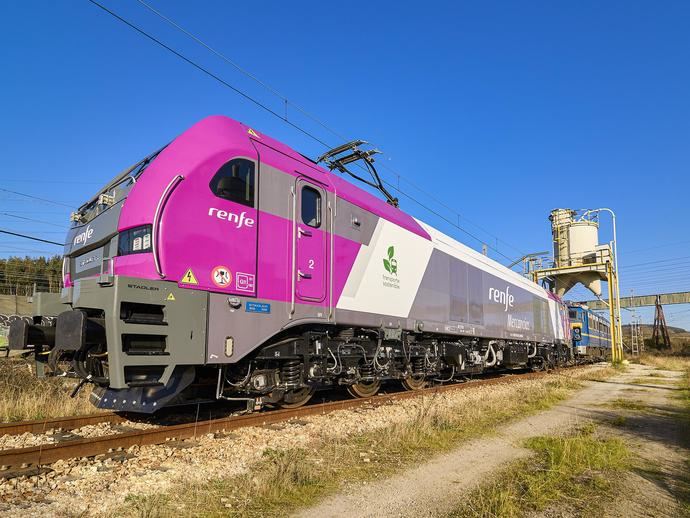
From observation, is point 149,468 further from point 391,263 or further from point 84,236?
point 391,263

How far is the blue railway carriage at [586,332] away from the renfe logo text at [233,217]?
2711cm

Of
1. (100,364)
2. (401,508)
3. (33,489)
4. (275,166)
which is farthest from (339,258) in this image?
(33,489)

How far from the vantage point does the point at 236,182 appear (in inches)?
253

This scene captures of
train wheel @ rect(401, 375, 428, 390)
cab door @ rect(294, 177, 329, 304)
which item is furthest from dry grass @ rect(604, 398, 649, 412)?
cab door @ rect(294, 177, 329, 304)

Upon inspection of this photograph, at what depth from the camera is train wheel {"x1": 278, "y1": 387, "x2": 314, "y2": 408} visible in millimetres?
8047

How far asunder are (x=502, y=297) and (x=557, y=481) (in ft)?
39.9

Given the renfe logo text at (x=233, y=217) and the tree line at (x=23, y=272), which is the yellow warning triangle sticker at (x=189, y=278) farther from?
the tree line at (x=23, y=272)

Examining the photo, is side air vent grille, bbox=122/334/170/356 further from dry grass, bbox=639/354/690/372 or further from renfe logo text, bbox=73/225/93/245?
dry grass, bbox=639/354/690/372

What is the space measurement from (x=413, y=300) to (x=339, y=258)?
2.95 meters

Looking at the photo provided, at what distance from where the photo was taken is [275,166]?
278 inches

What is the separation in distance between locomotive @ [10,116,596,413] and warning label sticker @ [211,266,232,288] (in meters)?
0.01

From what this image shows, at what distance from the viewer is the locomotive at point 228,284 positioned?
212 inches

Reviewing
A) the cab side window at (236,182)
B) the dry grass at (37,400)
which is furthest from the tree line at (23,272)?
the cab side window at (236,182)

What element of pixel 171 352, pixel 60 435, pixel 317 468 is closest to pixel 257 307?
pixel 171 352
